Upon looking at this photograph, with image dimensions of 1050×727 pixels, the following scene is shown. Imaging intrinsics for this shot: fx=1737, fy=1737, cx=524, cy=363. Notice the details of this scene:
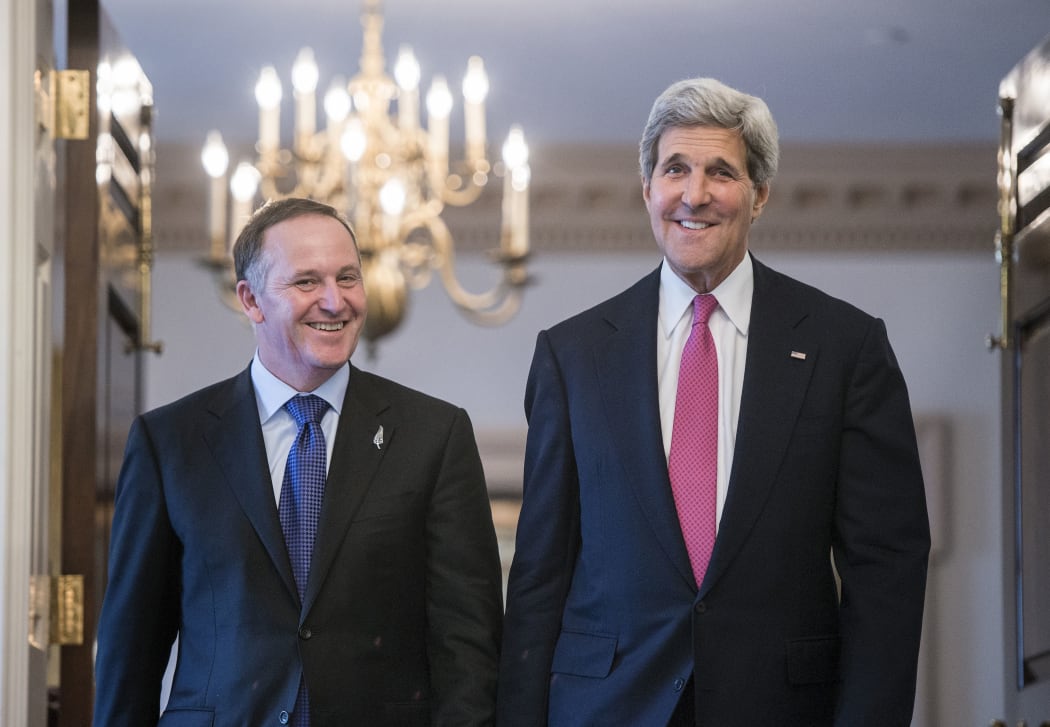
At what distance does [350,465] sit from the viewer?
2689 mm

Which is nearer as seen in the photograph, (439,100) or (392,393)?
(392,393)

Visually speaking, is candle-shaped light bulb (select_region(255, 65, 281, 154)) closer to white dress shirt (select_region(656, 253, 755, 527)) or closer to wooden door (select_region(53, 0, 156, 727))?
wooden door (select_region(53, 0, 156, 727))

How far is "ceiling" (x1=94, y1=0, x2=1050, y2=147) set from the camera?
6.18 m

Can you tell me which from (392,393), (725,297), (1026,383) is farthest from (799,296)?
(1026,383)

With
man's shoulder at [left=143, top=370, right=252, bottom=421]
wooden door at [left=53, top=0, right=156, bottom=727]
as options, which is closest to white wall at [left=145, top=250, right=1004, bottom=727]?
wooden door at [left=53, top=0, right=156, bottom=727]

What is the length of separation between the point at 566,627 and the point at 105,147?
146cm

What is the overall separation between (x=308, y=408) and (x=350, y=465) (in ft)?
0.41

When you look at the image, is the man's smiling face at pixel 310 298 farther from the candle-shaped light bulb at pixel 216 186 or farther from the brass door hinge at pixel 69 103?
the candle-shaped light bulb at pixel 216 186

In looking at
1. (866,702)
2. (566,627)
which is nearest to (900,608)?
(866,702)

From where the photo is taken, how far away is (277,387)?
276cm

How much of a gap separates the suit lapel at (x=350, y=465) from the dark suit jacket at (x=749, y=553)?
0.26 meters

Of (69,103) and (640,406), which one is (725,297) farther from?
(69,103)

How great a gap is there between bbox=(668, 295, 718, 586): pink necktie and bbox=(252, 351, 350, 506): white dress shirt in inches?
22.0

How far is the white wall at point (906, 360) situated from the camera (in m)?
7.97
